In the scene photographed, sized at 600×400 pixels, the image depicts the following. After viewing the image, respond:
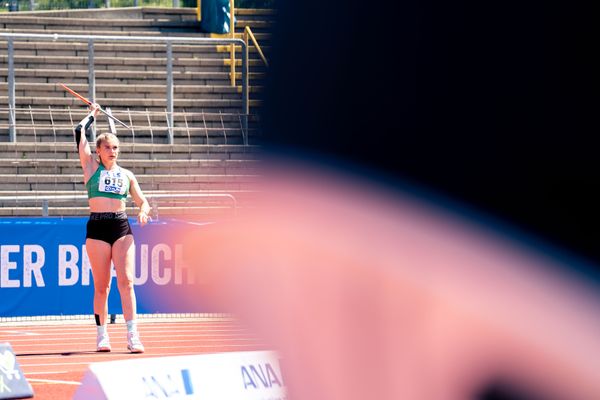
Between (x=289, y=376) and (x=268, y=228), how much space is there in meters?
0.12

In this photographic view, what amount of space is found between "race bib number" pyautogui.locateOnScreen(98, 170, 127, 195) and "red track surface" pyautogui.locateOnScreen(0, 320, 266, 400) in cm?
116

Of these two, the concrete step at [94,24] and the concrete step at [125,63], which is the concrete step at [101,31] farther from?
the concrete step at [125,63]

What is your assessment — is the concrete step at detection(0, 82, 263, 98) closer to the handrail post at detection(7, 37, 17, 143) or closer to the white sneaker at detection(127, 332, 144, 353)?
the handrail post at detection(7, 37, 17, 143)

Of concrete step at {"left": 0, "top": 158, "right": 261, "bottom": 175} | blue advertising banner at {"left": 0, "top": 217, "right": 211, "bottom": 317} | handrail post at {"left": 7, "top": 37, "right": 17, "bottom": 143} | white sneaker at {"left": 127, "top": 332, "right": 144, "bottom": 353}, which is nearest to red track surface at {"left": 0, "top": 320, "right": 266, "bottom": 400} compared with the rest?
white sneaker at {"left": 127, "top": 332, "right": 144, "bottom": 353}

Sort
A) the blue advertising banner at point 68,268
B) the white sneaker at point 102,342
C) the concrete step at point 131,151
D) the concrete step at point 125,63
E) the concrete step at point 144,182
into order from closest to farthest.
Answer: the white sneaker at point 102,342, the blue advertising banner at point 68,268, the concrete step at point 144,182, the concrete step at point 131,151, the concrete step at point 125,63

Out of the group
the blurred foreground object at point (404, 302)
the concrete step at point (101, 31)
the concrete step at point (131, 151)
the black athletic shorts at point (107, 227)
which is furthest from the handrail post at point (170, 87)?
the blurred foreground object at point (404, 302)

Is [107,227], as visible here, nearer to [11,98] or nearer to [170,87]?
[11,98]

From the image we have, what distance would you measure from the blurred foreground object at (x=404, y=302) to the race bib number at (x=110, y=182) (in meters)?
6.93

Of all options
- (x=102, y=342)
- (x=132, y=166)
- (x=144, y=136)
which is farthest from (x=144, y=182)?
(x=102, y=342)

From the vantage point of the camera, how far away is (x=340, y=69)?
0.86 meters

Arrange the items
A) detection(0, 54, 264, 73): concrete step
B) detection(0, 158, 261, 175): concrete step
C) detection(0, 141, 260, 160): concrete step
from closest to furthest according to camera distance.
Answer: detection(0, 158, 261, 175): concrete step
detection(0, 141, 260, 160): concrete step
detection(0, 54, 264, 73): concrete step

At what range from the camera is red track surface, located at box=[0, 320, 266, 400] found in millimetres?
7203

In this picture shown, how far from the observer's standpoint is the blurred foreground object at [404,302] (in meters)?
0.78

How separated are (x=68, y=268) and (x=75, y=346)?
169cm
